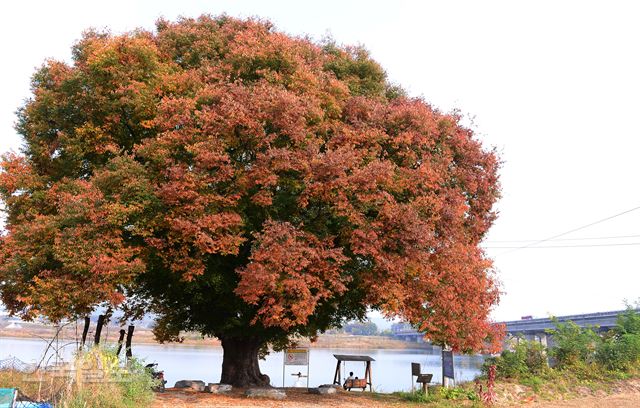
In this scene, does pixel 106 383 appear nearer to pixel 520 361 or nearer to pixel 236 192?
pixel 236 192

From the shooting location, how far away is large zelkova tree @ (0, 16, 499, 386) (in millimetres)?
15484

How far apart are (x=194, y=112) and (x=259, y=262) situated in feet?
17.2

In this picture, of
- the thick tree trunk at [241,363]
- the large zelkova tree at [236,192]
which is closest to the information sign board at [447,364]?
the large zelkova tree at [236,192]

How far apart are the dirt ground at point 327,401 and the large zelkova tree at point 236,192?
239cm

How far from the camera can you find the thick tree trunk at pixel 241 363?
68.3 feet

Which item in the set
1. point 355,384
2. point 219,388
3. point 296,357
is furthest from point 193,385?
point 355,384

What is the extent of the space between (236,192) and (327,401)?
25.0 feet

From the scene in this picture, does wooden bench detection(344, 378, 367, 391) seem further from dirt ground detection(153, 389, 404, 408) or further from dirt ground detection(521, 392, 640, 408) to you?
dirt ground detection(521, 392, 640, 408)

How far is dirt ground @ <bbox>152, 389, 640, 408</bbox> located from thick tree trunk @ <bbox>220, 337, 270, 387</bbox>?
6.24ft

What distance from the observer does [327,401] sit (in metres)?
17.6

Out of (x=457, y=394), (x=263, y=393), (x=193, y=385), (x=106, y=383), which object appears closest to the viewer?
(x=106, y=383)

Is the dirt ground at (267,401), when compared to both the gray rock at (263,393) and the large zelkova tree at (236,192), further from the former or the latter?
the large zelkova tree at (236,192)

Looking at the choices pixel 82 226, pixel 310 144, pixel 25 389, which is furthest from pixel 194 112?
pixel 25 389

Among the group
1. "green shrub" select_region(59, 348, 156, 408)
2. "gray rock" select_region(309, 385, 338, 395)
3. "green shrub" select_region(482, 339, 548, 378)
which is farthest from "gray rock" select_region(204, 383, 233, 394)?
"green shrub" select_region(482, 339, 548, 378)
